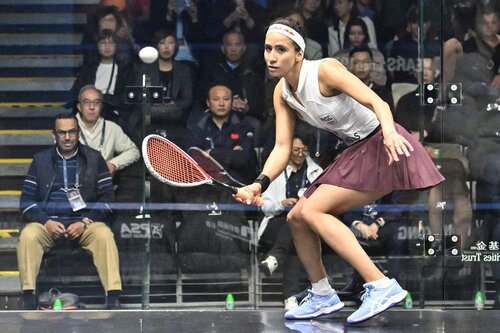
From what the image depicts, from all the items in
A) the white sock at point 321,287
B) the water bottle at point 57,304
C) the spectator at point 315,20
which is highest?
the spectator at point 315,20

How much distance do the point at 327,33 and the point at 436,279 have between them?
Result: 4.95 feet

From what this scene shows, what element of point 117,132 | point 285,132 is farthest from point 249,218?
point 285,132

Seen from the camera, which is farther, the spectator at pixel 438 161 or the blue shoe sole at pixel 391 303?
the spectator at pixel 438 161

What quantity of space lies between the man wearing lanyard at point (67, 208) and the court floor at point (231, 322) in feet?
2.76

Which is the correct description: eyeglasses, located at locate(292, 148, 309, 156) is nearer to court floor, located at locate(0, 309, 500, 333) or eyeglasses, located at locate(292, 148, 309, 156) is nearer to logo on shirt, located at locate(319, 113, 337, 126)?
court floor, located at locate(0, 309, 500, 333)

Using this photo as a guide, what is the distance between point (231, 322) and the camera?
19.0 feet

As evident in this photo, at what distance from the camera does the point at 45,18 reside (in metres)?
7.08

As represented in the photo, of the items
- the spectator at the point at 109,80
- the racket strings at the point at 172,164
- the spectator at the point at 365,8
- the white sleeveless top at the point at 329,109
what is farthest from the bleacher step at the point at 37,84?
the white sleeveless top at the point at 329,109

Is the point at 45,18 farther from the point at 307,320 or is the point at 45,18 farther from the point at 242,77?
the point at 307,320

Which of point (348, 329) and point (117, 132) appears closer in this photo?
point (348, 329)

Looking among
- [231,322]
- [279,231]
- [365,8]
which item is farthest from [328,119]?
[365,8]

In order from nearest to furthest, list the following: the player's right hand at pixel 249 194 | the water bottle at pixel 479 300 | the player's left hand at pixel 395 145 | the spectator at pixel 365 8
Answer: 1. the player's left hand at pixel 395 145
2. the player's right hand at pixel 249 194
3. the water bottle at pixel 479 300
4. the spectator at pixel 365 8

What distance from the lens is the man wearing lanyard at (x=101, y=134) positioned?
7074 mm

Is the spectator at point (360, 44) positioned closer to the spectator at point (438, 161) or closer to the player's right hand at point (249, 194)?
the spectator at point (438, 161)
